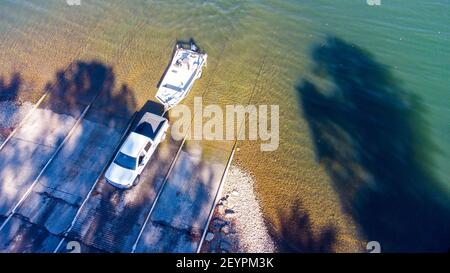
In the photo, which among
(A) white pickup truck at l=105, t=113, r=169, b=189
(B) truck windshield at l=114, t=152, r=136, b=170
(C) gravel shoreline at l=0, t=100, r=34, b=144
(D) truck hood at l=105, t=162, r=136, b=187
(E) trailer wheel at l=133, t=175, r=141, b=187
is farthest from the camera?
(C) gravel shoreline at l=0, t=100, r=34, b=144

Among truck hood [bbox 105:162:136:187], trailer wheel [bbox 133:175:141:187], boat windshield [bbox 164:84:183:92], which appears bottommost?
trailer wheel [bbox 133:175:141:187]

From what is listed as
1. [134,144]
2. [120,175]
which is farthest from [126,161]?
[134,144]

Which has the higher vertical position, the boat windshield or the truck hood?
the boat windshield

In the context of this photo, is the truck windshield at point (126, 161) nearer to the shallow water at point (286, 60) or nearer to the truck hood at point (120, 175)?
the truck hood at point (120, 175)

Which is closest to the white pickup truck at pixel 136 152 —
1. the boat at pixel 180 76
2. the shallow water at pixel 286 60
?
the boat at pixel 180 76

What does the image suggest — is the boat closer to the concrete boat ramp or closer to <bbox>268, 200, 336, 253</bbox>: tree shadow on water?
the concrete boat ramp

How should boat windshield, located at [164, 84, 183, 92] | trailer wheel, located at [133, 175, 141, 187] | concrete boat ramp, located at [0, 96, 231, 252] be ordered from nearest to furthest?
1. concrete boat ramp, located at [0, 96, 231, 252]
2. trailer wheel, located at [133, 175, 141, 187]
3. boat windshield, located at [164, 84, 183, 92]

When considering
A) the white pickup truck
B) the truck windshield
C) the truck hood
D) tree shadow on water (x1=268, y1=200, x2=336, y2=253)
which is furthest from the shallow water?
the truck hood
